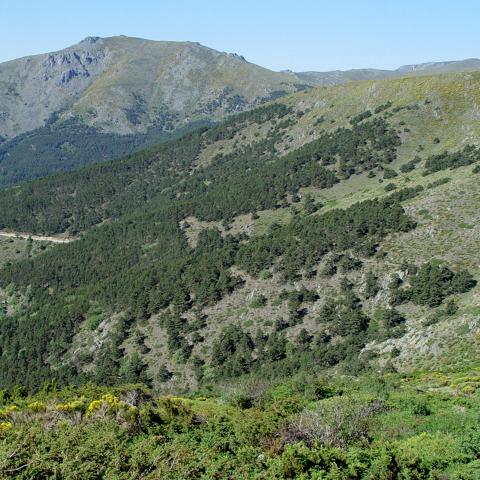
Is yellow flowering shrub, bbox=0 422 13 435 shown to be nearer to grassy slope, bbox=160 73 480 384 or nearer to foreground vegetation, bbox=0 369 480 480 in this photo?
foreground vegetation, bbox=0 369 480 480

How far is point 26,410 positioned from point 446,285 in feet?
158

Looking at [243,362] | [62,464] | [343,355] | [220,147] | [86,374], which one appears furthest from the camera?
[220,147]

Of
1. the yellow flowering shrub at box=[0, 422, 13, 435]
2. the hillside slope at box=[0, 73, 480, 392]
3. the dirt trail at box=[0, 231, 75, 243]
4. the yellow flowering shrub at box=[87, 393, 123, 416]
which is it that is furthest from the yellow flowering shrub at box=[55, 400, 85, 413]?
the dirt trail at box=[0, 231, 75, 243]

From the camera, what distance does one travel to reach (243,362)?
217ft

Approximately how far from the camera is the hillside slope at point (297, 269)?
2451 inches

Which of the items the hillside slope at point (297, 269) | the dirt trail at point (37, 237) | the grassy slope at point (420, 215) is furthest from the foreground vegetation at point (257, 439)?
the dirt trail at point (37, 237)

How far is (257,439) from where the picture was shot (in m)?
24.4

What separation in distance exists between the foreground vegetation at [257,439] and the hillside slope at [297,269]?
2088 centimetres

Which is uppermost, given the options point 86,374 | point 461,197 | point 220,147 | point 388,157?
point 220,147

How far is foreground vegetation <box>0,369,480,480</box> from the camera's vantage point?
64.0 feet

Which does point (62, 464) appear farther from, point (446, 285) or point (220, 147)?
point (220, 147)

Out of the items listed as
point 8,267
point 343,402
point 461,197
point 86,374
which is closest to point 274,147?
point 8,267

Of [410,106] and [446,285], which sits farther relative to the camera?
[410,106]

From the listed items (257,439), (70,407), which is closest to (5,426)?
(70,407)
